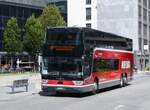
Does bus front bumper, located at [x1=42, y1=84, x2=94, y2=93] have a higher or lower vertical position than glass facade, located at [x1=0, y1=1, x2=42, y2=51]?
lower

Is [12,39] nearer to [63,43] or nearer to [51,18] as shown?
[51,18]

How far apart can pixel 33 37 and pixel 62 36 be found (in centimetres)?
4596

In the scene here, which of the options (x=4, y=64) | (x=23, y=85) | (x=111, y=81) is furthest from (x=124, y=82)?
(x=4, y=64)

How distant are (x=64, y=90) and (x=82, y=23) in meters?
72.5

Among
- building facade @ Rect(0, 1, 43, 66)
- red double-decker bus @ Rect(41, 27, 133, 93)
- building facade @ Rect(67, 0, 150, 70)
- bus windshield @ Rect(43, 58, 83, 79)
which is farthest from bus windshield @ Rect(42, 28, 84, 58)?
building facade @ Rect(67, 0, 150, 70)

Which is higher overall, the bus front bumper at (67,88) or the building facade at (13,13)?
the building facade at (13,13)

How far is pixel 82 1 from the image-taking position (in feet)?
325

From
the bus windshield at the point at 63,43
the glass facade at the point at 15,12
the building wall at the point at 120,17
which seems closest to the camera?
the bus windshield at the point at 63,43

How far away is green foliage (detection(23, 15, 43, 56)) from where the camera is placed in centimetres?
7162

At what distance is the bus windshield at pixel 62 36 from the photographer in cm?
2594

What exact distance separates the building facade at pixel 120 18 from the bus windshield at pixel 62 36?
65.4 meters

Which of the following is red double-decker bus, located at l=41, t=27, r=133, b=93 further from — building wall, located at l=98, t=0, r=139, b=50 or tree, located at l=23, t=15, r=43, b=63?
building wall, located at l=98, t=0, r=139, b=50

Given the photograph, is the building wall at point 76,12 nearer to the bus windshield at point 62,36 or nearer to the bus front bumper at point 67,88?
the bus windshield at point 62,36

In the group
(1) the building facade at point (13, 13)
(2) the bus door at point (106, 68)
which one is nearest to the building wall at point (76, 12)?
(1) the building facade at point (13, 13)
